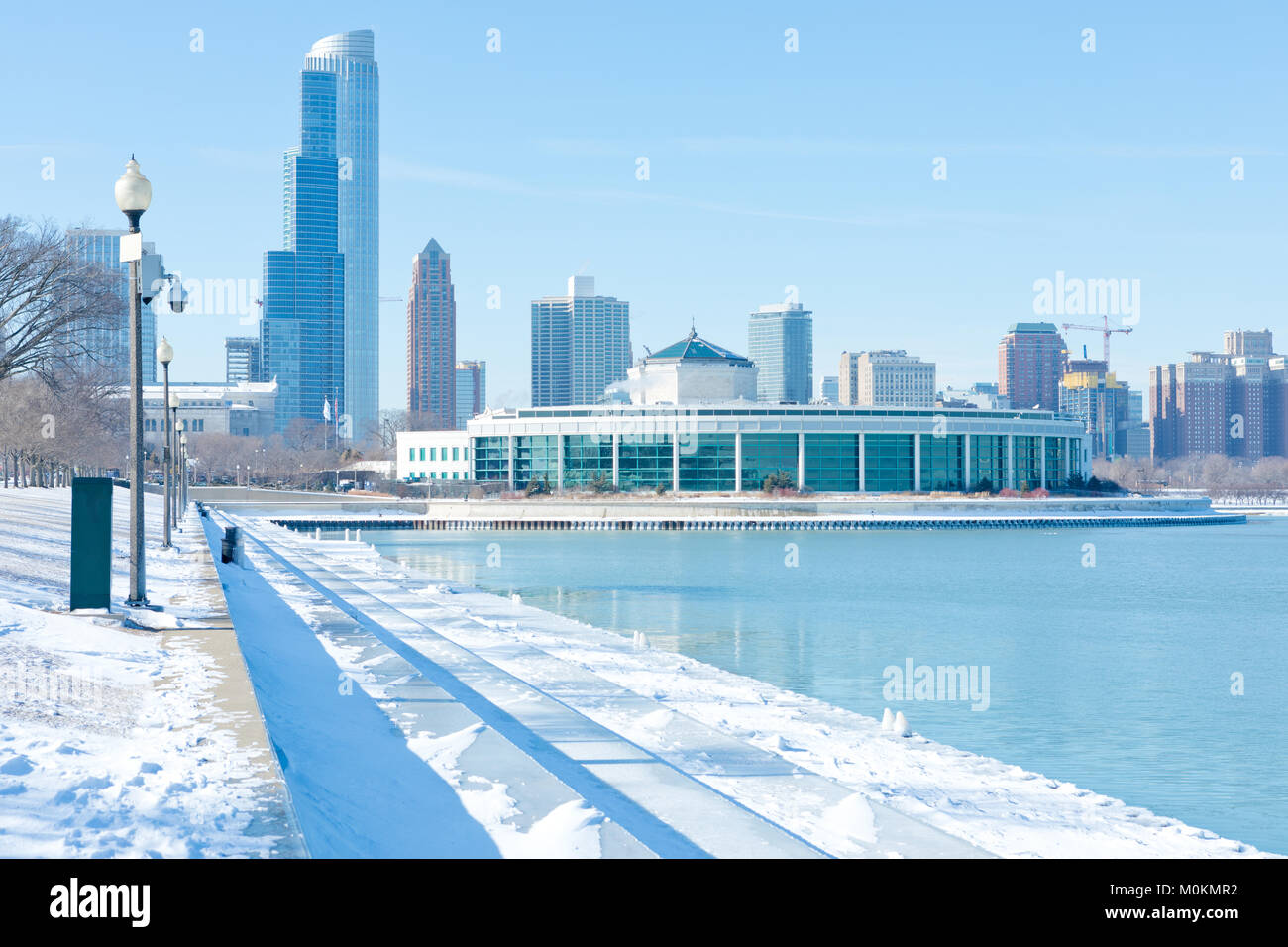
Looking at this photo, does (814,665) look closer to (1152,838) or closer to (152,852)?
(1152,838)

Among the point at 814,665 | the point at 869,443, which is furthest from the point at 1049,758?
the point at 869,443

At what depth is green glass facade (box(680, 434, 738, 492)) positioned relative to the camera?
391 feet

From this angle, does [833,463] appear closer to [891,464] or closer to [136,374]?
[891,464]

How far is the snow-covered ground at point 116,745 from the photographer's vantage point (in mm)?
8375

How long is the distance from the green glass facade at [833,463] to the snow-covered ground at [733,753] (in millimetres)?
92540

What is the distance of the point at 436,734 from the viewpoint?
15109 mm

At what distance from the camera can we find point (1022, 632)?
3669cm

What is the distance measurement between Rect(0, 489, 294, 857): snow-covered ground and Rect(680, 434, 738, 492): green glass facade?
101209 millimetres

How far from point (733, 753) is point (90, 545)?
9.20 meters

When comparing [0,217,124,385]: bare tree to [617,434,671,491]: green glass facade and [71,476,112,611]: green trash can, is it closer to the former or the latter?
[71,476,112,611]: green trash can

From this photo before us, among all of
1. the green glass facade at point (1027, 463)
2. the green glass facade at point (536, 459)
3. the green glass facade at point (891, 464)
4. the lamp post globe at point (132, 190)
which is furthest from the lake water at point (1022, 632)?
the green glass facade at point (1027, 463)

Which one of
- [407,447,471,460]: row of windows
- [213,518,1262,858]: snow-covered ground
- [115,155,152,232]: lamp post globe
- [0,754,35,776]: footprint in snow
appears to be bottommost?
[213,518,1262,858]: snow-covered ground

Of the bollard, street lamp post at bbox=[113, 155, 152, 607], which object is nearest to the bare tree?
the bollard
